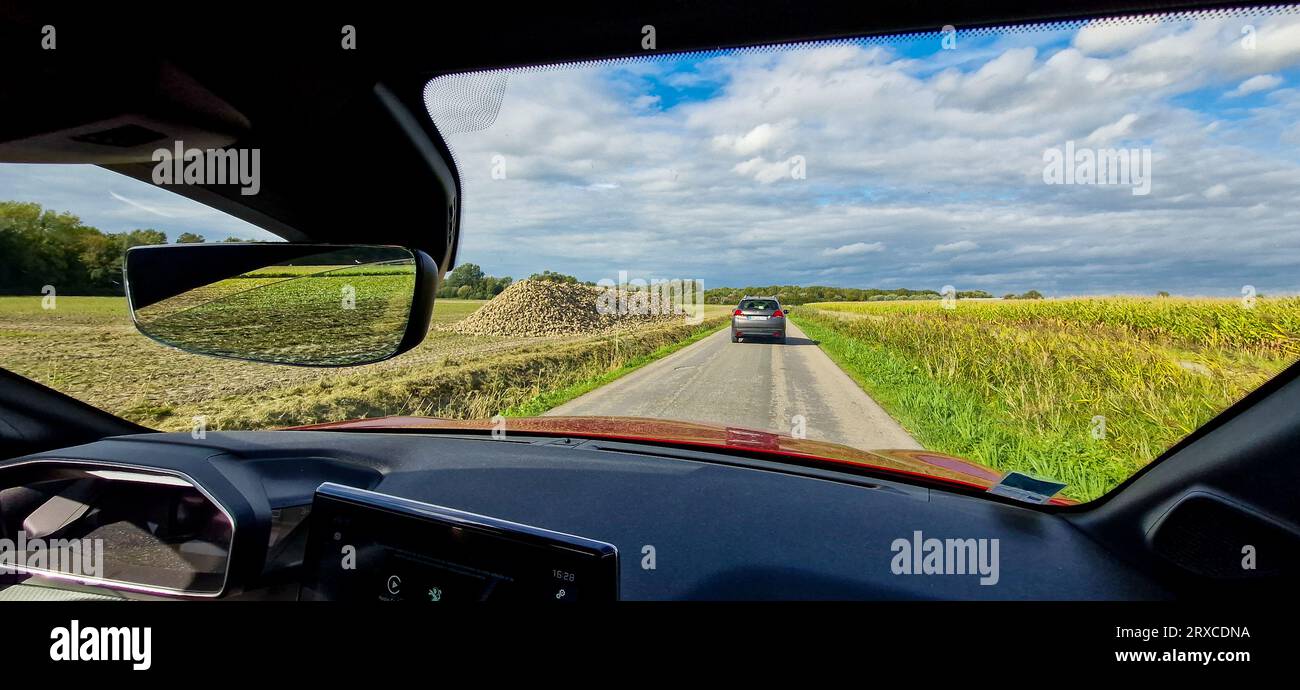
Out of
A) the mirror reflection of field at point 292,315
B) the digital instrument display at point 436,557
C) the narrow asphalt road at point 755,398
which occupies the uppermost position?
the mirror reflection of field at point 292,315

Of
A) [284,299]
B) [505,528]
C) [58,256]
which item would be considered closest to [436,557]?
[505,528]

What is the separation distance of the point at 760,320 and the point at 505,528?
13.5 metres

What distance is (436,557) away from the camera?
5.07ft

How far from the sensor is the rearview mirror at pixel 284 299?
231 centimetres

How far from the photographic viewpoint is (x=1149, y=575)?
1763 mm

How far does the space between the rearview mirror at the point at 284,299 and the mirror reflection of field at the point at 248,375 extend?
7.5 inches

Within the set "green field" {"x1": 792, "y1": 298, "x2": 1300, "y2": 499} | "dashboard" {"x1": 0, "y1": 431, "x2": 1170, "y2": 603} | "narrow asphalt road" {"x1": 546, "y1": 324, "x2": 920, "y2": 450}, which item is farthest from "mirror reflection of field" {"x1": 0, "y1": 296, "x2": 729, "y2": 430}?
"green field" {"x1": 792, "y1": 298, "x2": 1300, "y2": 499}

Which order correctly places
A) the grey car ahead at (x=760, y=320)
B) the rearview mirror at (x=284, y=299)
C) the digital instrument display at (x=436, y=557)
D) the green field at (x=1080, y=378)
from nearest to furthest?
the digital instrument display at (x=436, y=557)
the rearview mirror at (x=284, y=299)
the green field at (x=1080, y=378)
the grey car ahead at (x=760, y=320)

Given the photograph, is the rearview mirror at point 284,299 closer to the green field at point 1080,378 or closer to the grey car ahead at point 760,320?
the green field at point 1080,378

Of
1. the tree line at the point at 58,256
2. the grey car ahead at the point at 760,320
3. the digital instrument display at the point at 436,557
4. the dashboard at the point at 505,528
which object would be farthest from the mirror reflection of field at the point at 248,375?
the grey car ahead at the point at 760,320

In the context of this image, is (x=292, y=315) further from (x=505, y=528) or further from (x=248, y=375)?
(x=248, y=375)
